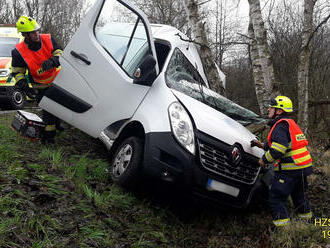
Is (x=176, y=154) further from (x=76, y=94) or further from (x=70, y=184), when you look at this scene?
(x=76, y=94)

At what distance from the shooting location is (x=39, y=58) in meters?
4.08

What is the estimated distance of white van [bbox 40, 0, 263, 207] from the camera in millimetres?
2982

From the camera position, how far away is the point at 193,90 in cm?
400

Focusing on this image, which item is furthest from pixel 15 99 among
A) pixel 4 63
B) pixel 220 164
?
pixel 220 164

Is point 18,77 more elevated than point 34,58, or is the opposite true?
point 34,58

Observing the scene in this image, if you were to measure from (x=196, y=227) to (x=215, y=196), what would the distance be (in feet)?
1.89

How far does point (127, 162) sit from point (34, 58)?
1.96m

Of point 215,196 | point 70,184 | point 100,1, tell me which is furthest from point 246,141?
point 100,1

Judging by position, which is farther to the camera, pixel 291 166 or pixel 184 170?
Result: pixel 291 166

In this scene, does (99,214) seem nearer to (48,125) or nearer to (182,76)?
(48,125)

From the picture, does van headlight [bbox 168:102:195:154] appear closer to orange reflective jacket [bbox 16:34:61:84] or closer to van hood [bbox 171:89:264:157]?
van hood [bbox 171:89:264:157]

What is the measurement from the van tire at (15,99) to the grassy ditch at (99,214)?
339cm

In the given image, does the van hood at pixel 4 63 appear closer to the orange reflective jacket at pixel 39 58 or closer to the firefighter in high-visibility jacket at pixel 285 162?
the orange reflective jacket at pixel 39 58

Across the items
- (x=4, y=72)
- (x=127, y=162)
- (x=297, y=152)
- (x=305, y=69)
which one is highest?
(x=305, y=69)
